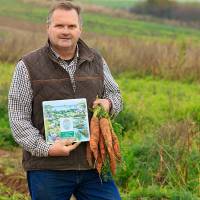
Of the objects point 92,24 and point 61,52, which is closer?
point 61,52

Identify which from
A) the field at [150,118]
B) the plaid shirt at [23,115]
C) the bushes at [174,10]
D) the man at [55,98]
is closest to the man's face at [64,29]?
the man at [55,98]

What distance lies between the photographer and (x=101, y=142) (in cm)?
378

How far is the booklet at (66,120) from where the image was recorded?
3.67m

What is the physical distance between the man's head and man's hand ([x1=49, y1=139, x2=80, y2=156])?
62cm

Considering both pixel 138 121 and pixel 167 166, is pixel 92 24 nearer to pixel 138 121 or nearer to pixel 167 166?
pixel 138 121

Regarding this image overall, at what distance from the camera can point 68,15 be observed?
12.1ft

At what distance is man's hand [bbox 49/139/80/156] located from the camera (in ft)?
11.8

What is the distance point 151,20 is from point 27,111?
33.9m

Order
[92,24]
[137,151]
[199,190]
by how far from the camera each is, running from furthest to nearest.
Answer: [92,24] < [137,151] < [199,190]

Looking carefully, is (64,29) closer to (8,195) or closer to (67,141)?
(67,141)

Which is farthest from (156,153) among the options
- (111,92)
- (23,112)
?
(23,112)

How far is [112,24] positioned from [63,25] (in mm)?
29627

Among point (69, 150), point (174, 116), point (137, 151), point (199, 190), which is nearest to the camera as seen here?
point (69, 150)

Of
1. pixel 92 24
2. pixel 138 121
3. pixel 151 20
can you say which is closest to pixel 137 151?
pixel 138 121
